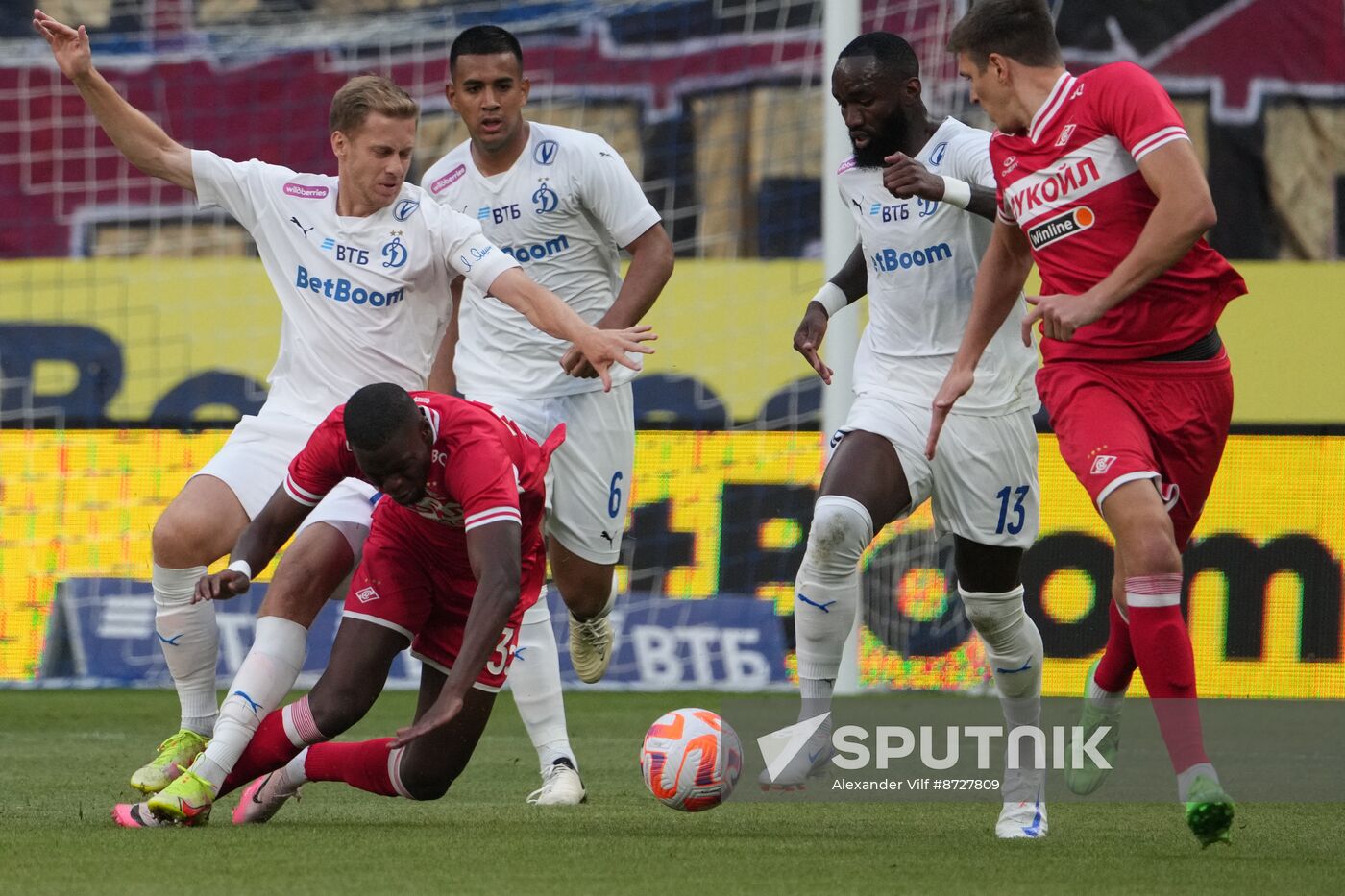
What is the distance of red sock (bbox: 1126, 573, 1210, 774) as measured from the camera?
4547 mm

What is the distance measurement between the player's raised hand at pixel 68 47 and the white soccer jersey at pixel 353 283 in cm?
42

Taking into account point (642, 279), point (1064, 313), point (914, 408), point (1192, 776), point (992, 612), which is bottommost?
point (1192, 776)

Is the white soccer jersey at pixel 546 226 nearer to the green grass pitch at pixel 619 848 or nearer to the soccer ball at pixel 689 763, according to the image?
the green grass pitch at pixel 619 848

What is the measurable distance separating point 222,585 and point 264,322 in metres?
8.93

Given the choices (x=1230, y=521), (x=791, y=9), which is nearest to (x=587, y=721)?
(x=1230, y=521)

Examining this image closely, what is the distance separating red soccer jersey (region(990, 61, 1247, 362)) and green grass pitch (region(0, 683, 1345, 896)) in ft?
4.29

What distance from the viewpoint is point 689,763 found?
197 inches

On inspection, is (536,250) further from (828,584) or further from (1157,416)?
(1157,416)

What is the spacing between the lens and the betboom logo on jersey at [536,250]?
6418 millimetres

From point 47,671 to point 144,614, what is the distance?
595mm

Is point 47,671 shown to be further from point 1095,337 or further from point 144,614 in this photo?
point 1095,337

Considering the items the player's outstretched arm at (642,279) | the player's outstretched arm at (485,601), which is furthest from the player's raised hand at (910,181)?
the player's outstretched arm at (485,601)

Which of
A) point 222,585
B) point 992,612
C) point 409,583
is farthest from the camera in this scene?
point 992,612

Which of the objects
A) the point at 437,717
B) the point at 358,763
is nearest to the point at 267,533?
the point at 358,763
